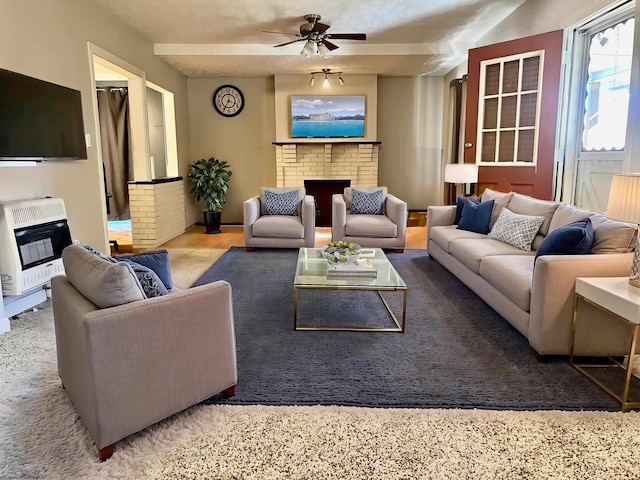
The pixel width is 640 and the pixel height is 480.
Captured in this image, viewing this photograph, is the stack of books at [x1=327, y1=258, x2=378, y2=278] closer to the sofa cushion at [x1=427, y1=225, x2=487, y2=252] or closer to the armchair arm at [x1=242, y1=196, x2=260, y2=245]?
the sofa cushion at [x1=427, y1=225, x2=487, y2=252]

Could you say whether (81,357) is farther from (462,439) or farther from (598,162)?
(598,162)

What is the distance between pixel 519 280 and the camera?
262 centimetres

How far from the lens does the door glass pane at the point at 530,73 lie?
4.23 meters

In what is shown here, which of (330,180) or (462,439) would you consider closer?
(462,439)

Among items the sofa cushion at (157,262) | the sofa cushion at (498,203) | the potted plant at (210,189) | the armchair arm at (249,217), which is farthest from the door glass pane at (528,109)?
the potted plant at (210,189)

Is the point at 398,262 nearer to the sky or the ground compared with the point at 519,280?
nearer to the ground

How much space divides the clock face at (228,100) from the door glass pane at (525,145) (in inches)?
185

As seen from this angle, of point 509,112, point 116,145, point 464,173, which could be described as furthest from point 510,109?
point 116,145

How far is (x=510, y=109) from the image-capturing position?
4.55m

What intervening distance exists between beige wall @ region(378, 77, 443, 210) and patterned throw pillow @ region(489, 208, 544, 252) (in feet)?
12.8

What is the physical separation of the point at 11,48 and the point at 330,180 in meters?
4.98

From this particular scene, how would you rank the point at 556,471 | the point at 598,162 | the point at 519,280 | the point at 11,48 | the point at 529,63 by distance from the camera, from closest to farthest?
1. the point at 556,471
2. the point at 519,280
3. the point at 11,48
4. the point at 598,162
5. the point at 529,63

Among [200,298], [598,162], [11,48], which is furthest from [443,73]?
[200,298]

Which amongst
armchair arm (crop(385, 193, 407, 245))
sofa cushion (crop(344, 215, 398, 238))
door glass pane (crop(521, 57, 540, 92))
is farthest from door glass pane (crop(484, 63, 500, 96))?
sofa cushion (crop(344, 215, 398, 238))
